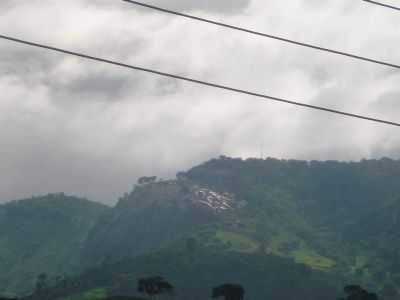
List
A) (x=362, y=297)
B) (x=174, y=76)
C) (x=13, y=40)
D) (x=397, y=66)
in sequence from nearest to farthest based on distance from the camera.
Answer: (x=13, y=40)
(x=174, y=76)
(x=397, y=66)
(x=362, y=297)

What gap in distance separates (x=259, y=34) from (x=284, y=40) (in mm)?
650

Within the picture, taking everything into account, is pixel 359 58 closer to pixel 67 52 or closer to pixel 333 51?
pixel 333 51

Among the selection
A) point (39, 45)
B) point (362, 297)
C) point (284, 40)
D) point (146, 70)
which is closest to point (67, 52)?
point (39, 45)

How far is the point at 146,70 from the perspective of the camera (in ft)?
58.9

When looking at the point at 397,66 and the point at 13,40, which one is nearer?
the point at 13,40

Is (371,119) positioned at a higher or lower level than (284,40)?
lower

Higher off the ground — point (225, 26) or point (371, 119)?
point (225, 26)

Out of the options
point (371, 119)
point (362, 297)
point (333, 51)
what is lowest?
point (371, 119)

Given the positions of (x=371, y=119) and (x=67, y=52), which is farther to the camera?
(x=371, y=119)

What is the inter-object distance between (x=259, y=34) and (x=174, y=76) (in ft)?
7.91

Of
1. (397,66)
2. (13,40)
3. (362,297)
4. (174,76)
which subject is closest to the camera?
(13,40)

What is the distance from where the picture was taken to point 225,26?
18109mm

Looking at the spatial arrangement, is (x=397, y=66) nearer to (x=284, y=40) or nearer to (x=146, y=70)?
(x=284, y=40)

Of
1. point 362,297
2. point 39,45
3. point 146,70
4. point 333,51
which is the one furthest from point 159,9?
point 362,297
